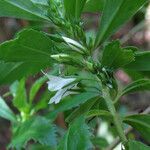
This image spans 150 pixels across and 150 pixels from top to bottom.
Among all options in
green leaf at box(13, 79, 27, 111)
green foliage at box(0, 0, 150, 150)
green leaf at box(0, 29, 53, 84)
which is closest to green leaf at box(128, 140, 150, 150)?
green foliage at box(0, 0, 150, 150)

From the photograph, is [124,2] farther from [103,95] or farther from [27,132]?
[27,132]

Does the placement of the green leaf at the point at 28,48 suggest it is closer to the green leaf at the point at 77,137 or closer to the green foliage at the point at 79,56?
the green foliage at the point at 79,56

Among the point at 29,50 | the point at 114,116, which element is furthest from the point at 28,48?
the point at 114,116

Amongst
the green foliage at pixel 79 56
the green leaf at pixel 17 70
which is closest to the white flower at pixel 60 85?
the green foliage at pixel 79 56

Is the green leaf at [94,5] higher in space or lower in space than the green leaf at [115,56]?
higher

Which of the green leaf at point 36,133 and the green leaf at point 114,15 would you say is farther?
the green leaf at point 36,133
